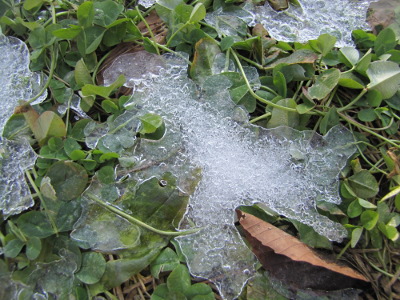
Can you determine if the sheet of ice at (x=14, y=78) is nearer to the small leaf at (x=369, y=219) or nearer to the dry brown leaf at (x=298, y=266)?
the dry brown leaf at (x=298, y=266)

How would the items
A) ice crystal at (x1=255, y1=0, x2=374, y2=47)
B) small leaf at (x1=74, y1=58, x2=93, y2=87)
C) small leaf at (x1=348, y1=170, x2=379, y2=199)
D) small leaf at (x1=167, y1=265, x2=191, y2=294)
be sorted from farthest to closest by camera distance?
1. ice crystal at (x1=255, y1=0, x2=374, y2=47)
2. small leaf at (x1=74, y1=58, x2=93, y2=87)
3. small leaf at (x1=348, y1=170, x2=379, y2=199)
4. small leaf at (x1=167, y1=265, x2=191, y2=294)

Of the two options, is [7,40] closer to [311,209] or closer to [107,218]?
[107,218]

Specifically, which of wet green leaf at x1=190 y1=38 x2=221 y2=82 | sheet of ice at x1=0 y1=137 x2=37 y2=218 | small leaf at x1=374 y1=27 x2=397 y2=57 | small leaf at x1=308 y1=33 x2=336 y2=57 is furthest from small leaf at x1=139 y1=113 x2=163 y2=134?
small leaf at x1=374 y1=27 x2=397 y2=57

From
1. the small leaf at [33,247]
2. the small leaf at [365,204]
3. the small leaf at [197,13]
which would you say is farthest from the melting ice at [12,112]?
the small leaf at [365,204]

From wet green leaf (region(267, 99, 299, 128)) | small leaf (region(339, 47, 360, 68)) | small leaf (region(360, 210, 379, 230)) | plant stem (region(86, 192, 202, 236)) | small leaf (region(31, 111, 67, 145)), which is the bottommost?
plant stem (region(86, 192, 202, 236))

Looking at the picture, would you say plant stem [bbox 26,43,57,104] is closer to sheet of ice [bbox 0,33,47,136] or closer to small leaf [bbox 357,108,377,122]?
sheet of ice [bbox 0,33,47,136]

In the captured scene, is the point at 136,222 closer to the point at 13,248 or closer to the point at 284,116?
the point at 13,248

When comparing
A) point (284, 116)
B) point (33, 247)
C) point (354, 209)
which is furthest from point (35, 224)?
point (354, 209)
